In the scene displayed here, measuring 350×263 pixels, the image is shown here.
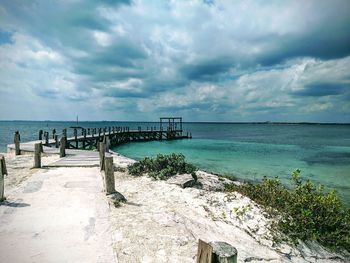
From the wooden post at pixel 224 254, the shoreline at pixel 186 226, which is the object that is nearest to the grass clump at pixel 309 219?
the shoreline at pixel 186 226

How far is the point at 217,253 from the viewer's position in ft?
7.47

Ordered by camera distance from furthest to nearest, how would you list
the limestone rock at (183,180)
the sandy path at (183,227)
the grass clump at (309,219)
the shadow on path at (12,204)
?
1. the limestone rock at (183,180)
2. the grass clump at (309,219)
3. the shadow on path at (12,204)
4. the sandy path at (183,227)

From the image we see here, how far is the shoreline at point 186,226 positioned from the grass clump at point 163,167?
5.21 feet

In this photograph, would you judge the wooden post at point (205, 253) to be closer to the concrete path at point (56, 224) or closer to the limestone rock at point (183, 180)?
the concrete path at point (56, 224)

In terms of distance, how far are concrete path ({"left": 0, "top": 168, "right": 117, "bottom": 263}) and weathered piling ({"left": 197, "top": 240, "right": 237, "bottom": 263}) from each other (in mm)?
2252

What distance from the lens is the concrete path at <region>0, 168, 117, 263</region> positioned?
404cm

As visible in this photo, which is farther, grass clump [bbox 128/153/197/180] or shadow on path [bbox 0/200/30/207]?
grass clump [bbox 128/153/197/180]

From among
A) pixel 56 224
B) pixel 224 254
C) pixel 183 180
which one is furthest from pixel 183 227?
pixel 183 180

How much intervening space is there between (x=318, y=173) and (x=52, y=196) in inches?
744

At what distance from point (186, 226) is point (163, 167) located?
226 inches

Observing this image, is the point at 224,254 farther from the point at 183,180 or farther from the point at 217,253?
the point at 183,180

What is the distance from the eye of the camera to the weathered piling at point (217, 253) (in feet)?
7.32

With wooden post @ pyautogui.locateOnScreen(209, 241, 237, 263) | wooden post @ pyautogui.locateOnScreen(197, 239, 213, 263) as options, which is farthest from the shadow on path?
wooden post @ pyautogui.locateOnScreen(209, 241, 237, 263)

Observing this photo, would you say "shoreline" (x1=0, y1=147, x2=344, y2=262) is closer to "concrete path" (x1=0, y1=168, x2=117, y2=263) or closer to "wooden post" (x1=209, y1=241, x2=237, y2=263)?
"concrete path" (x1=0, y1=168, x2=117, y2=263)
